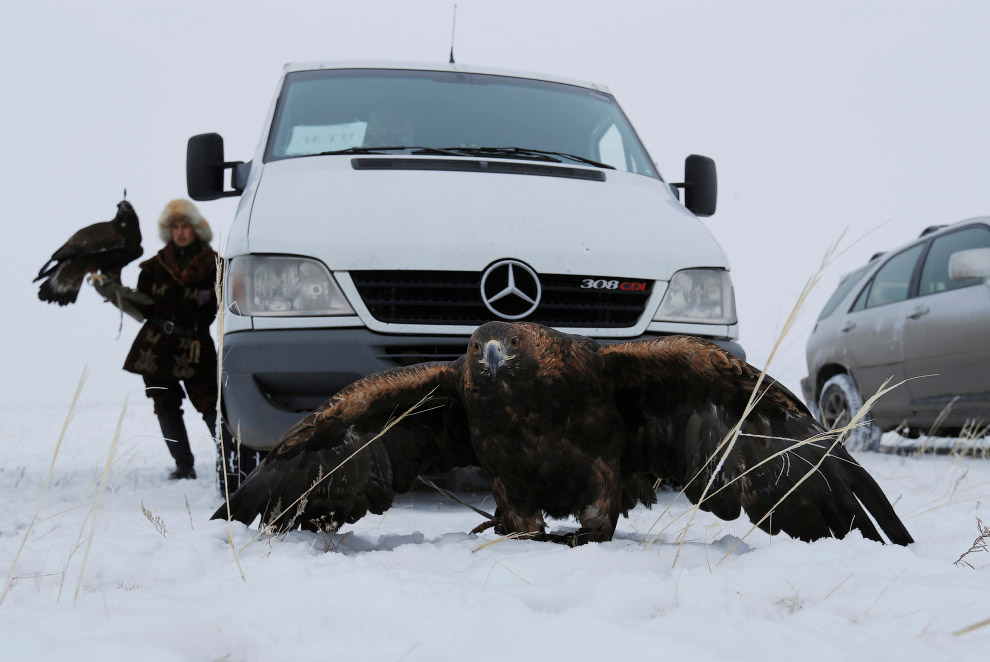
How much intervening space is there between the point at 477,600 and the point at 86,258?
5.06 m

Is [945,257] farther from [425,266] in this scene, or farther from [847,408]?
[425,266]

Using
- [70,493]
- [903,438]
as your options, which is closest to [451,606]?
[70,493]

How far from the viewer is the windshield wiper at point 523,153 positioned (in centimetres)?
433

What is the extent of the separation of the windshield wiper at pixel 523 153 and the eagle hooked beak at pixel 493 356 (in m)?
2.10

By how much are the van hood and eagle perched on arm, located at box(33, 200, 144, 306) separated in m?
2.36

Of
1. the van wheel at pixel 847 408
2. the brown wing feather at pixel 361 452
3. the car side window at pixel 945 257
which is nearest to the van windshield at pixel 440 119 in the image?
the brown wing feather at pixel 361 452

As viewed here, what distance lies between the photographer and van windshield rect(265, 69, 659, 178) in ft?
14.6

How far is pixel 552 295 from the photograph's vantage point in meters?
3.48

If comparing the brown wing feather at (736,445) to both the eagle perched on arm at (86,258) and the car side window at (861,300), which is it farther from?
the car side window at (861,300)

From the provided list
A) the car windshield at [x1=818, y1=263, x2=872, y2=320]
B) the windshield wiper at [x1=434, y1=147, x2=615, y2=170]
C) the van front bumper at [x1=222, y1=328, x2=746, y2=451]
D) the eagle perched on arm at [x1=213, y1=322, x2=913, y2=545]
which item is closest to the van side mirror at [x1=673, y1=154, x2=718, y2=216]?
the windshield wiper at [x1=434, y1=147, x2=615, y2=170]

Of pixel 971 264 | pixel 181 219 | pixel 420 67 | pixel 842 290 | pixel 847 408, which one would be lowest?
pixel 847 408

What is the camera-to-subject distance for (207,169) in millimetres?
4562

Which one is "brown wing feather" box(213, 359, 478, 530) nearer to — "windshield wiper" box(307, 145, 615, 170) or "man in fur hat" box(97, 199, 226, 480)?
"windshield wiper" box(307, 145, 615, 170)

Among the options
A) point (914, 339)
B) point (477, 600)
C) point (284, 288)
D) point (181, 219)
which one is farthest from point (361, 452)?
point (914, 339)
